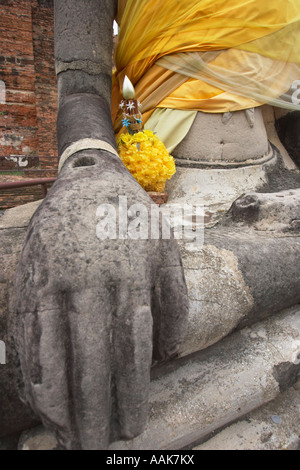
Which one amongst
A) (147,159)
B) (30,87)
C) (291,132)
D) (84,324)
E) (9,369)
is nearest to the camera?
(84,324)

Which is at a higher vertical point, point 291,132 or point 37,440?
point 291,132

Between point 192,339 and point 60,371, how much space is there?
0.38 metres

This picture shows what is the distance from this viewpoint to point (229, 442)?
0.73 metres

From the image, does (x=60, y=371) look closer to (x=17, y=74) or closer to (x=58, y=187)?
(x=58, y=187)

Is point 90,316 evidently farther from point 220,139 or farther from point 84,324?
point 220,139

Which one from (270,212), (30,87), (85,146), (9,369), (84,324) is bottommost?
(9,369)

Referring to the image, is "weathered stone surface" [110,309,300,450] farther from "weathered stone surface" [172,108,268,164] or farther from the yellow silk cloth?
the yellow silk cloth

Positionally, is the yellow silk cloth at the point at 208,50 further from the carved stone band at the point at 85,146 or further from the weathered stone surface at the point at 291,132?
the carved stone band at the point at 85,146

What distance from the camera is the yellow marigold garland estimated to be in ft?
4.14

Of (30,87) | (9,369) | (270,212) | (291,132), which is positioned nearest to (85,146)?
(9,369)

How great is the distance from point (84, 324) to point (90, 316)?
0.6 inches

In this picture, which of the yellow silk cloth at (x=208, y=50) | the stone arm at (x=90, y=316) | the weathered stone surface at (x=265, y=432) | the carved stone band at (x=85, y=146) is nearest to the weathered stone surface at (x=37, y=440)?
the stone arm at (x=90, y=316)

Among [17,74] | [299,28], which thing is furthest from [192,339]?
[17,74]

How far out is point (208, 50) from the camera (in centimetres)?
138
